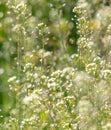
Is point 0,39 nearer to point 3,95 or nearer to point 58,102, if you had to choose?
point 3,95

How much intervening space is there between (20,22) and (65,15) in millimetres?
2159

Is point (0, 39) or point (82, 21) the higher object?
point (0, 39)

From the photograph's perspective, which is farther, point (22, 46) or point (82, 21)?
point (22, 46)

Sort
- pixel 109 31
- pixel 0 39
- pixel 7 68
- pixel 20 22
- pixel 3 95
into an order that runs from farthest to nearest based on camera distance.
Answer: pixel 0 39
pixel 7 68
pixel 3 95
pixel 20 22
pixel 109 31

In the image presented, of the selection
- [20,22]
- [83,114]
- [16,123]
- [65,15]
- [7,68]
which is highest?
[65,15]

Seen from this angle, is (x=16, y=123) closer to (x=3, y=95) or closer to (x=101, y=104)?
(x=101, y=104)

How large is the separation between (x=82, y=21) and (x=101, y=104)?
2.81 feet

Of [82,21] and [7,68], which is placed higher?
[7,68]

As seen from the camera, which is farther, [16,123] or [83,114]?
[16,123]

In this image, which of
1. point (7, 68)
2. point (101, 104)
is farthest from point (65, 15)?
point (101, 104)

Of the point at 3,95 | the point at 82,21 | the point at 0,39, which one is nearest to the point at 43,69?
the point at 82,21

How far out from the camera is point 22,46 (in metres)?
4.40

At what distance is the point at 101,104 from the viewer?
3.44m

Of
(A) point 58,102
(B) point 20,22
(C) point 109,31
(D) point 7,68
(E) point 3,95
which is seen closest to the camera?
(A) point 58,102
